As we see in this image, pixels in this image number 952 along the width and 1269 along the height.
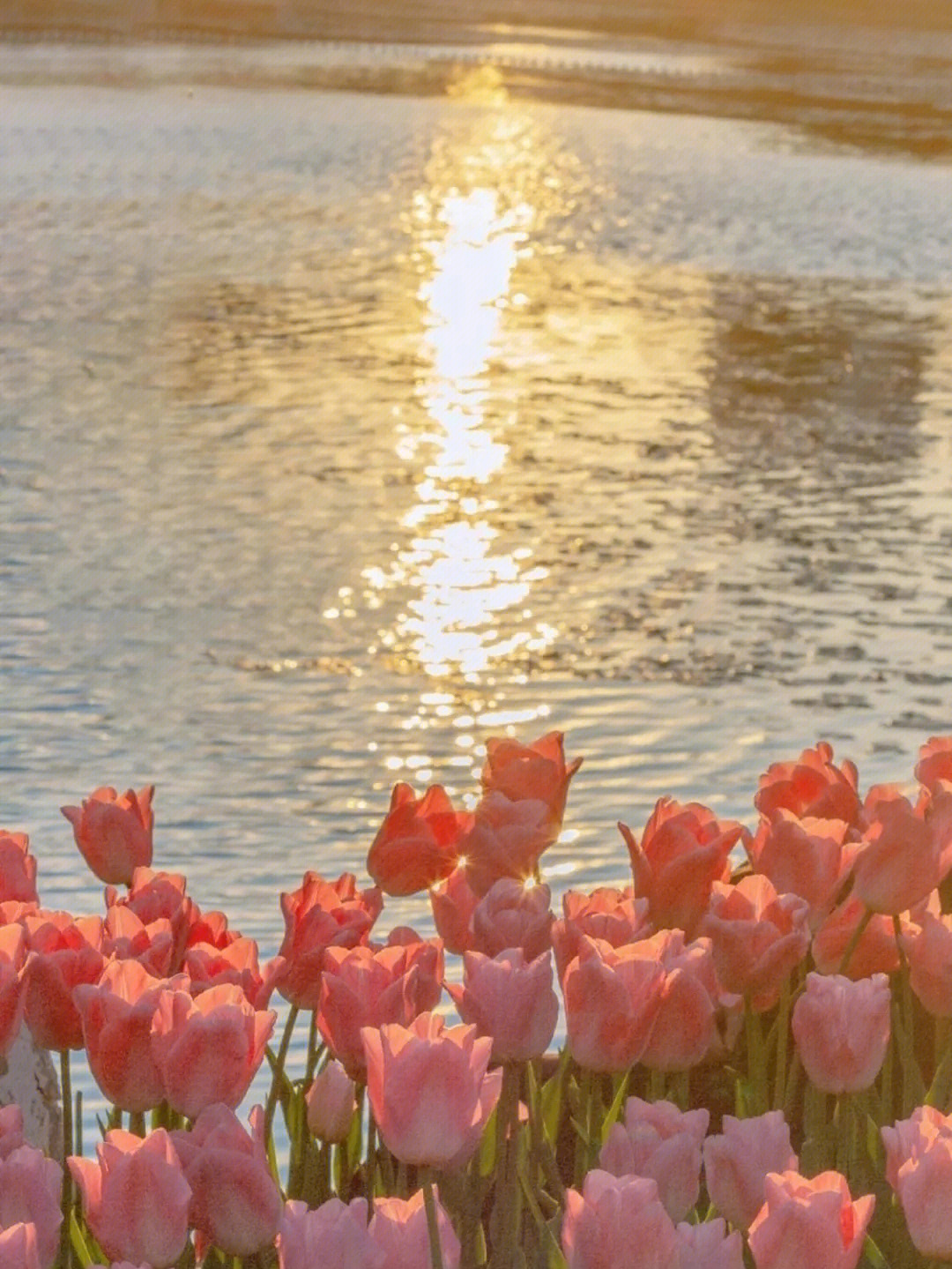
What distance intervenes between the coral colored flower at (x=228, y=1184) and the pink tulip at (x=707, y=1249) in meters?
0.31

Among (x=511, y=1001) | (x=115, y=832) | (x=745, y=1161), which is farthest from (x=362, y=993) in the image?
(x=115, y=832)

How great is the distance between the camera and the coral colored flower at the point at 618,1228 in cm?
162

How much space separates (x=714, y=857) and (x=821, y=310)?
11083 millimetres

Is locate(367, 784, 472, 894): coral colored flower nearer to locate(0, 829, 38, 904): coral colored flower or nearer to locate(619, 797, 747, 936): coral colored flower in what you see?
locate(619, 797, 747, 936): coral colored flower

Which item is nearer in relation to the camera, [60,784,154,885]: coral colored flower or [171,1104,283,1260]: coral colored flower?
[171,1104,283,1260]: coral colored flower

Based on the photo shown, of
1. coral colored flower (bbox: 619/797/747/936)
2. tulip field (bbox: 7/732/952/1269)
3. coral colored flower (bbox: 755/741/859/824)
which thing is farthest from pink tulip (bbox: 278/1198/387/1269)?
coral colored flower (bbox: 755/741/859/824)

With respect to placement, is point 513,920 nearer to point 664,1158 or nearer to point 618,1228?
point 664,1158

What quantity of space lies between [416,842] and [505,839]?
12 cm

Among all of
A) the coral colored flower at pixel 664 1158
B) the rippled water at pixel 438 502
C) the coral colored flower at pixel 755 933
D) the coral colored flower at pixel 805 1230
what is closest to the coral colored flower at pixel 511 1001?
the coral colored flower at pixel 664 1158

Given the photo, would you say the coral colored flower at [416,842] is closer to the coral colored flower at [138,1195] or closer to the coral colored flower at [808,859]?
the coral colored flower at [808,859]

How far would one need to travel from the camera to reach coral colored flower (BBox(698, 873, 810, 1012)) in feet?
7.19

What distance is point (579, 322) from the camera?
12219 millimetres

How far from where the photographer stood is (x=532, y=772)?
240cm

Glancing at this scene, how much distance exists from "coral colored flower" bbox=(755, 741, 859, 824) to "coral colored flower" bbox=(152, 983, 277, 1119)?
773mm
